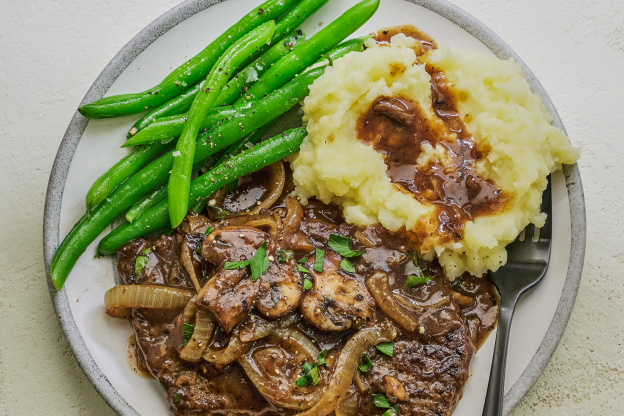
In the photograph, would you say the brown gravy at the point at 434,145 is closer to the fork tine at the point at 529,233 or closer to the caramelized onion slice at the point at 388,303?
the fork tine at the point at 529,233

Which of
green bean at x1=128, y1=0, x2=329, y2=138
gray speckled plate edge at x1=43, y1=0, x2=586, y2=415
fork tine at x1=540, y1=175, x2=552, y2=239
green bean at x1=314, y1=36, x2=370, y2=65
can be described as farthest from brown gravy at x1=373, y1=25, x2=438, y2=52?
fork tine at x1=540, y1=175, x2=552, y2=239

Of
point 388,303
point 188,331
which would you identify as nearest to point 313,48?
point 388,303

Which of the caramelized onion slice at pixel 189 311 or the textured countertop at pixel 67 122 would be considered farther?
the textured countertop at pixel 67 122

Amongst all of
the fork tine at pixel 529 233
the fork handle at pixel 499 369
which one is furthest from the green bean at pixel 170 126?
the fork handle at pixel 499 369

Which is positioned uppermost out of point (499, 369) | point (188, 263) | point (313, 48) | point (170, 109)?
point (313, 48)

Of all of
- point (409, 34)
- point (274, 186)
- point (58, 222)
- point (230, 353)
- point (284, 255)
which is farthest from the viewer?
point (409, 34)

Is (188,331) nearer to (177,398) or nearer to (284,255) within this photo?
(177,398)

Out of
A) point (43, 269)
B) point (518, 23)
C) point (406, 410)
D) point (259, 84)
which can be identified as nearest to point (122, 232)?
point (43, 269)
